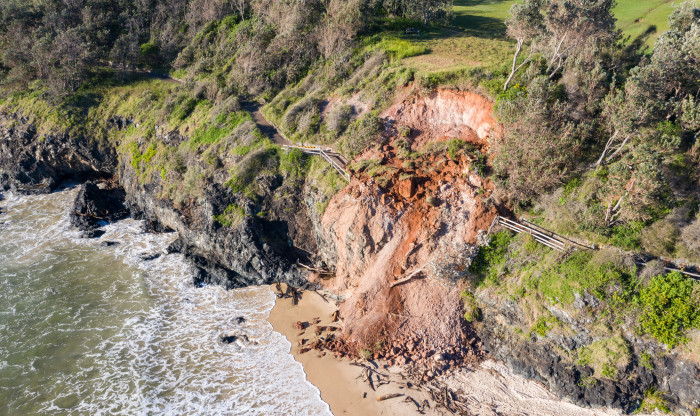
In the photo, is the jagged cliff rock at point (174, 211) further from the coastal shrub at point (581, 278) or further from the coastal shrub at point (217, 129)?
the coastal shrub at point (581, 278)

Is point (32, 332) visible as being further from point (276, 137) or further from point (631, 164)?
point (631, 164)

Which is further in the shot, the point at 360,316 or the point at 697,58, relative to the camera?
the point at 360,316

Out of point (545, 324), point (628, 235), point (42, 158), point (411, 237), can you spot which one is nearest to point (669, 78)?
point (628, 235)

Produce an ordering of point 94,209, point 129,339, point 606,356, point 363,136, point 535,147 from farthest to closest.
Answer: point 94,209 → point 363,136 → point 129,339 → point 535,147 → point 606,356

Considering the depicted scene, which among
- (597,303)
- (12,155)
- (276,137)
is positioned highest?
(276,137)

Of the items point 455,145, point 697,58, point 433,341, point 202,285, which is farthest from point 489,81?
point 202,285

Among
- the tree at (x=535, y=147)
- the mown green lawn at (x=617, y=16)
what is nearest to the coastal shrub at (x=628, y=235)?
the tree at (x=535, y=147)

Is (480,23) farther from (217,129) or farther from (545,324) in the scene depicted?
(545,324)
